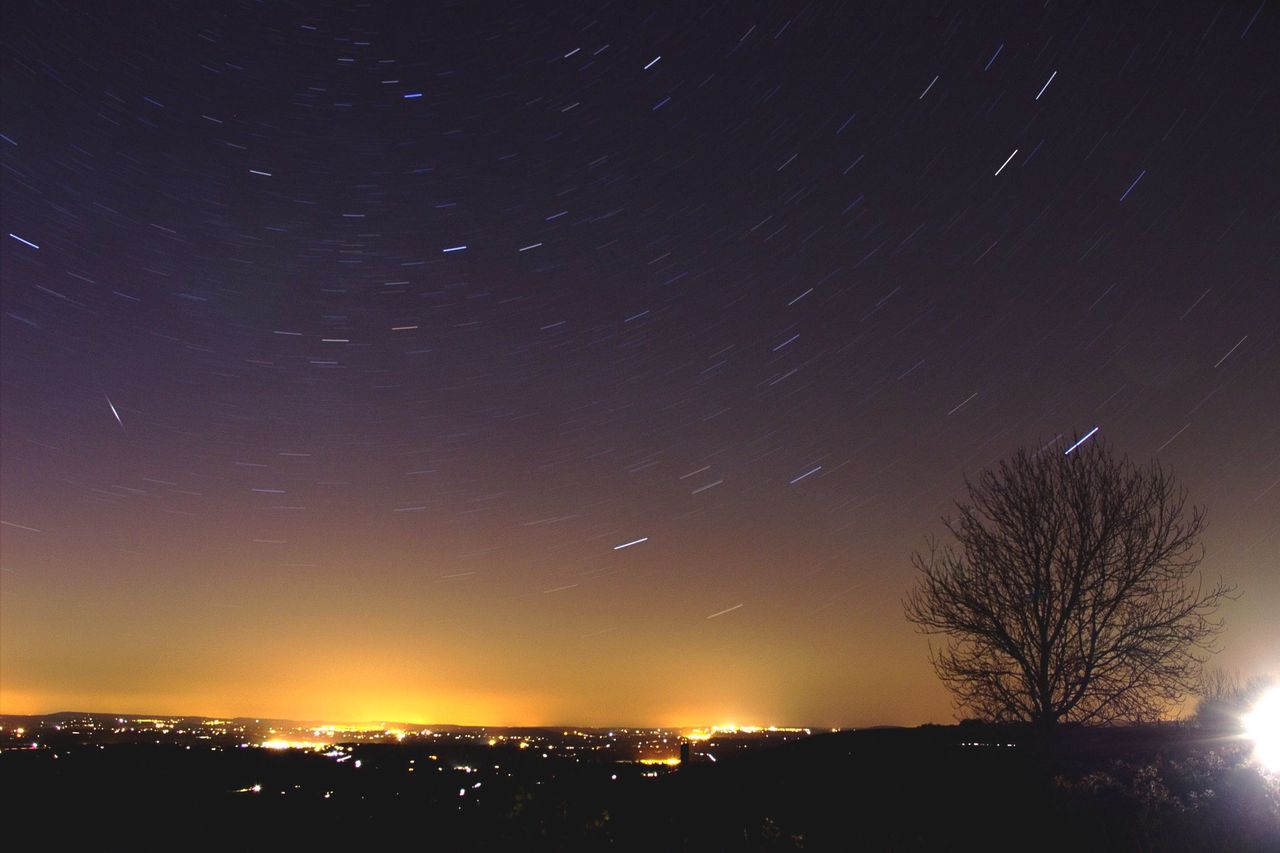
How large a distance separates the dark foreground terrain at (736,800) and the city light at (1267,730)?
0.47 metres

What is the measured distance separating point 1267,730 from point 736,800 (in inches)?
578

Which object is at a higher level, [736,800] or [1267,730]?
[1267,730]

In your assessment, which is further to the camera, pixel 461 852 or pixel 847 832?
pixel 847 832

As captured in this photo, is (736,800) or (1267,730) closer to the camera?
(736,800)

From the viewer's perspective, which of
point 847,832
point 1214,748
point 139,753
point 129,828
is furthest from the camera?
point 139,753

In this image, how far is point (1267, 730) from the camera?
22406mm

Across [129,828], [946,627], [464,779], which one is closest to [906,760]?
[946,627]

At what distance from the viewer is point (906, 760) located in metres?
20.9

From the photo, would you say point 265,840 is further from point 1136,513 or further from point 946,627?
point 1136,513

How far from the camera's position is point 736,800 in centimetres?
1744

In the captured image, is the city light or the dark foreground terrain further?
the city light

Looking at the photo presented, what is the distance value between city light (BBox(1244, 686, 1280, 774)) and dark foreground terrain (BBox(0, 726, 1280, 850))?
0.47 metres

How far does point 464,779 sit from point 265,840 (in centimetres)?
863

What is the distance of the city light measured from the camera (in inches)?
682
